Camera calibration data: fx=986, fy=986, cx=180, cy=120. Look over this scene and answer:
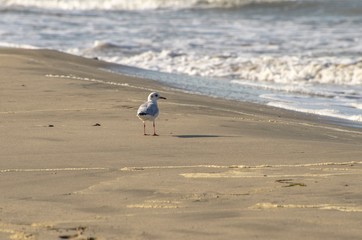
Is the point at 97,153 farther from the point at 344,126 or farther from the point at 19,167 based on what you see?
the point at 344,126

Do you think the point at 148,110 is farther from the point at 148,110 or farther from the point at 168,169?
the point at 168,169

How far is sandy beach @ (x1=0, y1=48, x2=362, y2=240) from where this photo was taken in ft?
19.9

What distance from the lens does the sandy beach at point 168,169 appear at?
238 inches

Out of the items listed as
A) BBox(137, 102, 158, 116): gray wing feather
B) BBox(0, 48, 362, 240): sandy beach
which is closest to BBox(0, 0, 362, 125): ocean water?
BBox(0, 48, 362, 240): sandy beach

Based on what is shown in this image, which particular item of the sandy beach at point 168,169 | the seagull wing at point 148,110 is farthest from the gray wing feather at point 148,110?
the sandy beach at point 168,169

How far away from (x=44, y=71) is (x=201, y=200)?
8.25 m

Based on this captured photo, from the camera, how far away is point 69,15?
114ft

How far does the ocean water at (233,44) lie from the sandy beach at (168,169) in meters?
3.01

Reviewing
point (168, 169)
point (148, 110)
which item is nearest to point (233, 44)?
point (148, 110)

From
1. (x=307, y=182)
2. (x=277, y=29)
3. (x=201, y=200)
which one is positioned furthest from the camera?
(x=277, y=29)

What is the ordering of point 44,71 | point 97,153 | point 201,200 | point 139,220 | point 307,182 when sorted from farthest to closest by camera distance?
point 44,71 < point 97,153 < point 307,182 < point 201,200 < point 139,220

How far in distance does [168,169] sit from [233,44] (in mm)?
16074

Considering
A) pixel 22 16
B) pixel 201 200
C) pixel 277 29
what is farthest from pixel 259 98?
pixel 22 16

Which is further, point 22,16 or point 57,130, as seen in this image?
point 22,16
